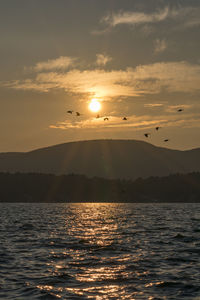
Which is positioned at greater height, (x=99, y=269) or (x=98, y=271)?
(x=99, y=269)

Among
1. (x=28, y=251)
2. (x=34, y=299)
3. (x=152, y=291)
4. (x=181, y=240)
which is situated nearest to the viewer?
(x=34, y=299)

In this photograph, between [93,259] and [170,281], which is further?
[93,259]

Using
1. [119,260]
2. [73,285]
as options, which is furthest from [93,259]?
[73,285]

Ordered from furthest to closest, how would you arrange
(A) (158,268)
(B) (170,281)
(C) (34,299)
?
(A) (158,268) → (B) (170,281) → (C) (34,299)

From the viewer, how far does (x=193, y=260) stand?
35.2 metres

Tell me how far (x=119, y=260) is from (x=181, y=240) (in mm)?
16290

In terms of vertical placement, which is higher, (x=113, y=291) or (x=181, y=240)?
(x=181, y=240)

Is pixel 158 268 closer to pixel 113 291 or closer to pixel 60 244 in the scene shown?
pixel 113 291

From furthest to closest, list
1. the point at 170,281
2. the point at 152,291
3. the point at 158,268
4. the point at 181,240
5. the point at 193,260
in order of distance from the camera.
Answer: the point at 181,240 → the point at 193,260 → the point at 158,268 → the point at 170,281 → the point at 152,291

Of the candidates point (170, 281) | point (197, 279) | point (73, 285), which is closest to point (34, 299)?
point (73, 285)

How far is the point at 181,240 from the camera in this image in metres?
49.9

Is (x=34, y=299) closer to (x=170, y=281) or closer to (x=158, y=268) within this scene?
(x=170, y=281)

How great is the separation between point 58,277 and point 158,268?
23.8 ft

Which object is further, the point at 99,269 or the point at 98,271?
the point at 99,269
